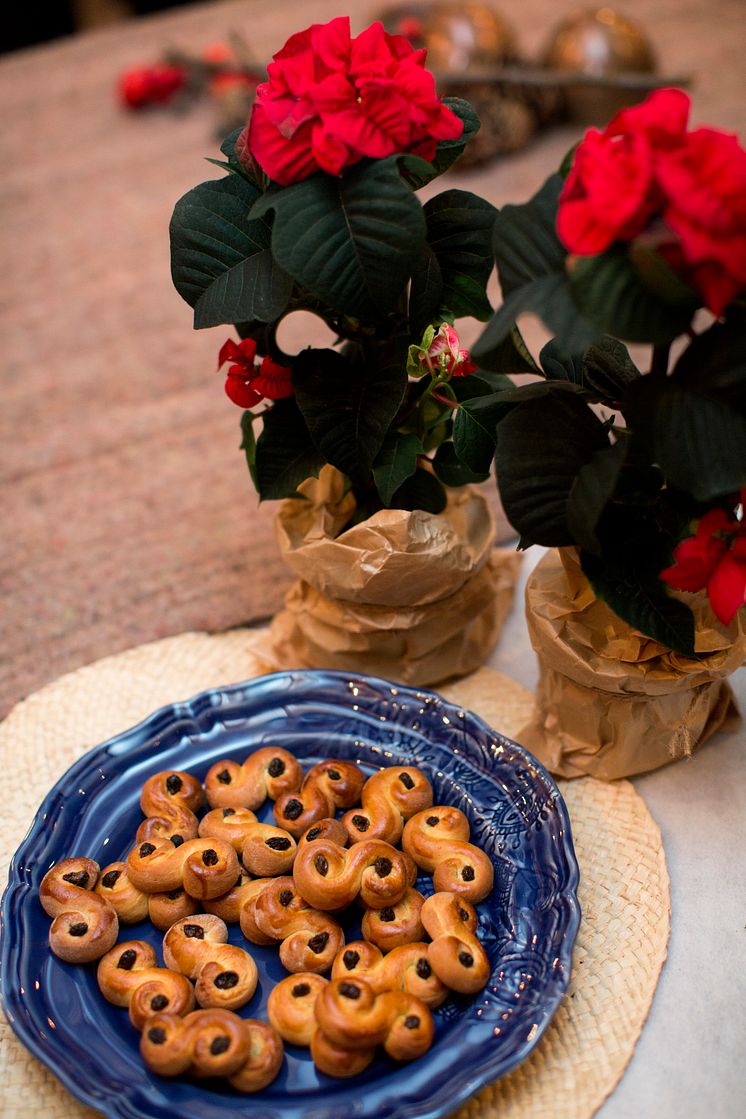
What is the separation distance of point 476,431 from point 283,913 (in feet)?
1.08

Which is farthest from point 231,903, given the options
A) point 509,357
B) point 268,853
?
point 509,357

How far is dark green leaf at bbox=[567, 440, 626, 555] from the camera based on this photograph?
57 centimetres

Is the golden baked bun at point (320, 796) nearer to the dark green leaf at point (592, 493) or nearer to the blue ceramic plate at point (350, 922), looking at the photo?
the blue ceramic plate at point (350, 922)

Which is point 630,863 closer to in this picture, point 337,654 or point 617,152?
point 337,654

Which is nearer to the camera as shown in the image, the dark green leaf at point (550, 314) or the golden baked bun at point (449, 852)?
the dark green leaf at point (550, 314)

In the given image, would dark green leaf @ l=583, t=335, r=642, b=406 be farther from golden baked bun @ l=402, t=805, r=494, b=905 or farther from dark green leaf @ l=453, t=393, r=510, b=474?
golden baked bun @ l=402, t=805, r=494, b=905

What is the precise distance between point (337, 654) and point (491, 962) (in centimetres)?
28

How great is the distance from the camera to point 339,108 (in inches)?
23.5

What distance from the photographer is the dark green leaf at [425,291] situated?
0.69 m

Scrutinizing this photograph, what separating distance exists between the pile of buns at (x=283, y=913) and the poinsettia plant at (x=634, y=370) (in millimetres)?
212

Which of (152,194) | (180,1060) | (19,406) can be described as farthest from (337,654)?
(152,194)

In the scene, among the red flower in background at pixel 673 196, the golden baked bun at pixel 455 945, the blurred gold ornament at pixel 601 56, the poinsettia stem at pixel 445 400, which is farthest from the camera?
the blurred gold ornament at pixel 601 56

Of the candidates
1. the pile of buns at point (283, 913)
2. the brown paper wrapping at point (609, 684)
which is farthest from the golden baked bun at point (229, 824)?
the brown paper wrapping at point (609, 684)

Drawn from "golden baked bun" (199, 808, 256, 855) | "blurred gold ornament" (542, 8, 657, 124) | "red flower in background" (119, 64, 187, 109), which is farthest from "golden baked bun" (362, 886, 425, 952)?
"red flower in background" (119, 64, 187, 109)
